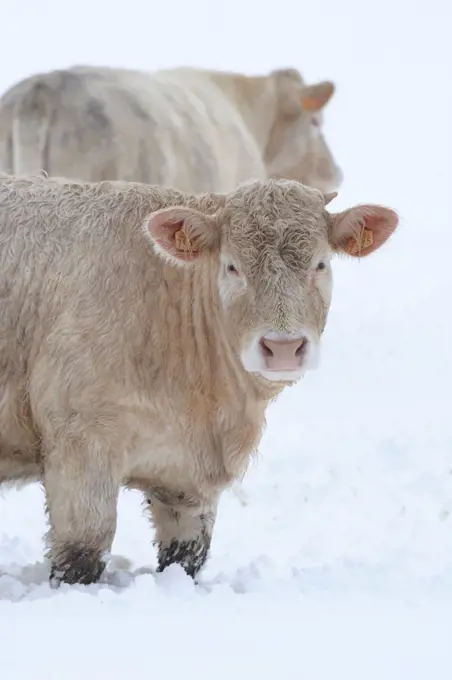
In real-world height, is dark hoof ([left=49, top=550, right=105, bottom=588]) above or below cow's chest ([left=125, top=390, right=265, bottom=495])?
below

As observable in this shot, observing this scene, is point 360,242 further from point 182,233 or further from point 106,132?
point 106,132

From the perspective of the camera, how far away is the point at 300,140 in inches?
553

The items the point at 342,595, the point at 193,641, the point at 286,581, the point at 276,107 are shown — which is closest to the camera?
the point at 193,641

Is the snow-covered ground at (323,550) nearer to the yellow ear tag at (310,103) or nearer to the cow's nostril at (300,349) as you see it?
the cow's nostril at (300,349)

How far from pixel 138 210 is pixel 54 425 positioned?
42.5 inches

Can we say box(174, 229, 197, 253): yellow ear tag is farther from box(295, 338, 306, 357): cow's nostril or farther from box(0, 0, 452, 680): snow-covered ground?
box(0, 0, 452, 680): snow-covered ground

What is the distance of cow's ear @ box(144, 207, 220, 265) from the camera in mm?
5332

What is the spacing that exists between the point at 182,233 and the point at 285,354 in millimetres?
778

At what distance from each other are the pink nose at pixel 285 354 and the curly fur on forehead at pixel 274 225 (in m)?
0.34

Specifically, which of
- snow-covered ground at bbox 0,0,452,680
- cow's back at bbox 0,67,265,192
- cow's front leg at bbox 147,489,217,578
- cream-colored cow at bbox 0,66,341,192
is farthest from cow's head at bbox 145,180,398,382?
cow's back at bbox 0,67,265,192

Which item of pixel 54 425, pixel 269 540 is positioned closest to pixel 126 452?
pixel 54 425

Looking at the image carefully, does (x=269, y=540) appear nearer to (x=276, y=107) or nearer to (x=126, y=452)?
(x=126, y=452)

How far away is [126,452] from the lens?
17.8ft

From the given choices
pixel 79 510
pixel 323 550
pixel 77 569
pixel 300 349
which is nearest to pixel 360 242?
pixel 300 349
